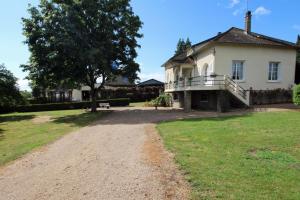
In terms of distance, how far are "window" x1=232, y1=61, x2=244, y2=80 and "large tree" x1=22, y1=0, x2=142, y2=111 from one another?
30.0ft

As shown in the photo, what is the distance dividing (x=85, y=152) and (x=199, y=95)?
17488mm

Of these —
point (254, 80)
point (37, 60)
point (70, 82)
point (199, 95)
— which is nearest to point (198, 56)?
point (199, 95)

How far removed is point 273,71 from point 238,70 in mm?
3668

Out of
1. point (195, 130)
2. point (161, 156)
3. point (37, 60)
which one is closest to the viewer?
point (161, 156)

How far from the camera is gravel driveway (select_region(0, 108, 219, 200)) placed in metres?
5.63

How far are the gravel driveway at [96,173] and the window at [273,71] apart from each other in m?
17.1

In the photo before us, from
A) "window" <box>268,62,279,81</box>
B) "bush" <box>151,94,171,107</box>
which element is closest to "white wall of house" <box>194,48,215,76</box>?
"window" <box>268,62,279,81</box>

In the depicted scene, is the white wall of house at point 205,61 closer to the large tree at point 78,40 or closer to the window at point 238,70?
the window at point 238,70

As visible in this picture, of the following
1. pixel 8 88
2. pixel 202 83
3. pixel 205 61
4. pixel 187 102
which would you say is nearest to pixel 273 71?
pixel 205 61

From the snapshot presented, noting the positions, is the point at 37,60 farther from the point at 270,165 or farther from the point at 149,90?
the point at 149,90

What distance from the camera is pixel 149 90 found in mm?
46031

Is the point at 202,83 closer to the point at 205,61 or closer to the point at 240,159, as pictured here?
the point at 205,61

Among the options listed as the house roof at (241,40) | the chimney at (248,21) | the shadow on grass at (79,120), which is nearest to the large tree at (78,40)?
the shadow on grass at (79,120)

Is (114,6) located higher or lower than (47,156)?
higher
